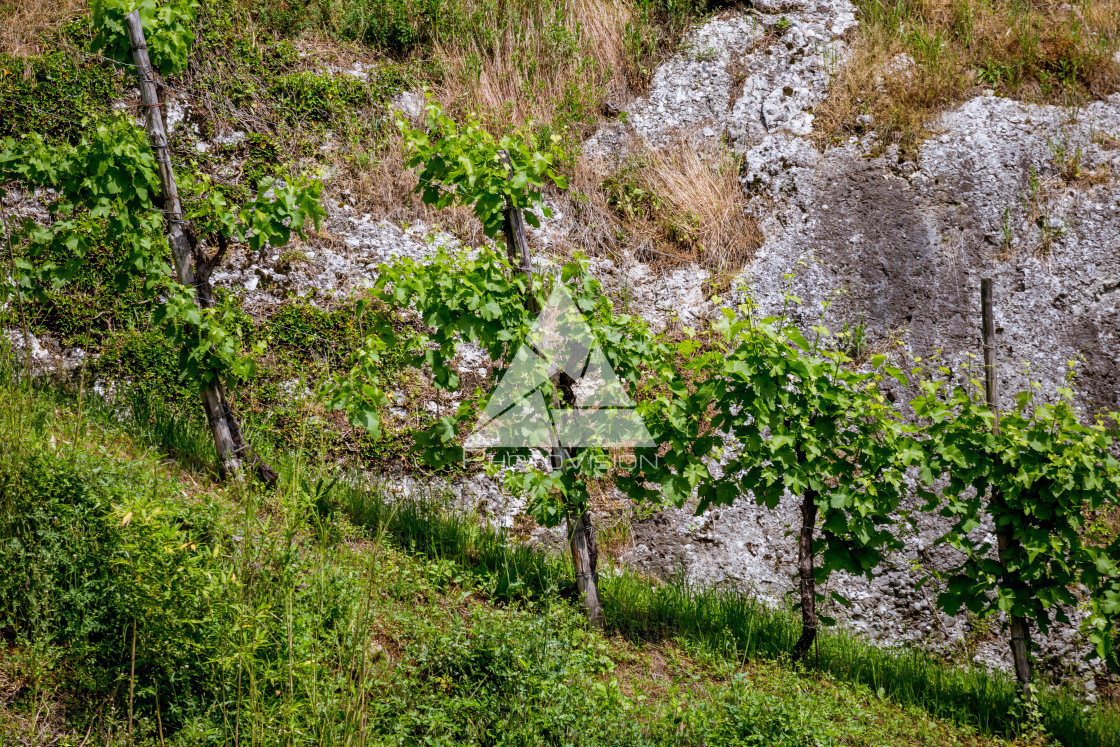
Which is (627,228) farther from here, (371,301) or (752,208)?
(371,301)

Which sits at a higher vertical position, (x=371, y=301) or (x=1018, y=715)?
(x=371, y=301)

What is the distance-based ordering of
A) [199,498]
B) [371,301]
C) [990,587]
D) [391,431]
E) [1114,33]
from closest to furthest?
[199,498] → [990,587] → [391,431] → [371,301] → [1114,33]

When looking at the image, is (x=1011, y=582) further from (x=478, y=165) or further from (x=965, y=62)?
(x=965, y=62)

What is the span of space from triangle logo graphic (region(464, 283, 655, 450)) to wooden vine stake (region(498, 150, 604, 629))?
71 millimetres

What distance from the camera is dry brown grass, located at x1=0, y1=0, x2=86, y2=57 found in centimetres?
680

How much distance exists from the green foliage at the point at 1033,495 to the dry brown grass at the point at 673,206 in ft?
9.81

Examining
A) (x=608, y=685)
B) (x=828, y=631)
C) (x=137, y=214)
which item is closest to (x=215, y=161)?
(x=137, y=214)

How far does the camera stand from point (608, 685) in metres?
3.37

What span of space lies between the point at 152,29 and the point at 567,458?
3341 mm

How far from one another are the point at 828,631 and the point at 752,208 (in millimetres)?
3884

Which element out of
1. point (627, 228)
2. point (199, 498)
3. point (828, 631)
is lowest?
point (828, 631)

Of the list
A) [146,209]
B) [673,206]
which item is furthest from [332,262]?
[673,206]

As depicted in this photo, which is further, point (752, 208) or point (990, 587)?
point (752, 208)

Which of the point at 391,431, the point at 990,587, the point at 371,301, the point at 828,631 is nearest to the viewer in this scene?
the point at 990,587
